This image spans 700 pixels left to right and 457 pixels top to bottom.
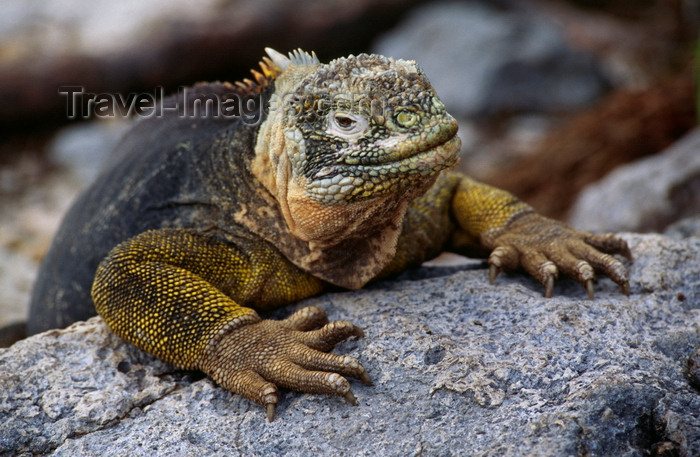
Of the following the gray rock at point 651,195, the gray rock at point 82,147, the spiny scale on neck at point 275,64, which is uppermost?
the spiny scale on neck at point 275,64

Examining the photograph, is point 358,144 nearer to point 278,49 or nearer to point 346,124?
point 346,124

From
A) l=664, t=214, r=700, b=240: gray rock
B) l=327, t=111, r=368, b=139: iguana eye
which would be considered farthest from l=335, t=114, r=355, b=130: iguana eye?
l=664, t=214, r=700, b=240: gray rock

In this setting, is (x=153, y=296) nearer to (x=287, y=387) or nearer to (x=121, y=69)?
(x=287, y=387)

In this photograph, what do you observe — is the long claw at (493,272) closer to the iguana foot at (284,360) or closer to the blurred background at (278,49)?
the iguana foot at (284,360)

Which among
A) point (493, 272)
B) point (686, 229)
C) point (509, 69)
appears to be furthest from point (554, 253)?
point (509, 69)

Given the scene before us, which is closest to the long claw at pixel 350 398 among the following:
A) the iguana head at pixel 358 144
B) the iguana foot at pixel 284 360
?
the iguana foot at pixel 284 360

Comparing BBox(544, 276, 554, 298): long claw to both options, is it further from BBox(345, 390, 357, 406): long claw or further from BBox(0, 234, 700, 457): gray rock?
BBox(345, 390, 357, 406): long claw

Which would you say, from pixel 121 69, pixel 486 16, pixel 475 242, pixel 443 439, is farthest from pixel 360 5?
pixel 443 439

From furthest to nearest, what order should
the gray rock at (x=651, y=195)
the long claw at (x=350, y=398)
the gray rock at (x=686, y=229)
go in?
1. the gray rock at (x=651, y=195)
2. the gray rock at (x=686, y=229)
3. the long claw at (x=350, y=398)
